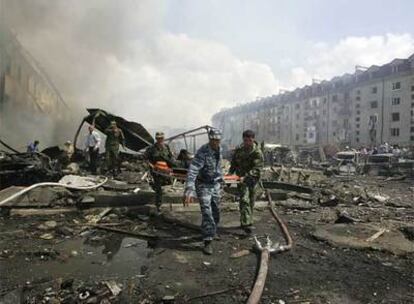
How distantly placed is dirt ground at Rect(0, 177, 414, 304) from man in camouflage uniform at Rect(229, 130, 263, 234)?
1.18 feet

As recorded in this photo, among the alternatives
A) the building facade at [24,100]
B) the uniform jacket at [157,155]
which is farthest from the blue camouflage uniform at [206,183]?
the building facade at [24,100]

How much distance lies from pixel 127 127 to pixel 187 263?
8877 mm

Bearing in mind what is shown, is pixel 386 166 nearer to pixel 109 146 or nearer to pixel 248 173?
pixel 109 146

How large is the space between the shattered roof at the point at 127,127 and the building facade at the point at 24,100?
554 cm

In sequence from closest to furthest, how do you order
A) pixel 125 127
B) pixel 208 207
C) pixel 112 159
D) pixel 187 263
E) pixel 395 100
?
pixel 187 263
pixel 208 207
pixel 112 159
pixel 125 127
pixel 395 100

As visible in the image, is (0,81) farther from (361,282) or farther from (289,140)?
(289,140)

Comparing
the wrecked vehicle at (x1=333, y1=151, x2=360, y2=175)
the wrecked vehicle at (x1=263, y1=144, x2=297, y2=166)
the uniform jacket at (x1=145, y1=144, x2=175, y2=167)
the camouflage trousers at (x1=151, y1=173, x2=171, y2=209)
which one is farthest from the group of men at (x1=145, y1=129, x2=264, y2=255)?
the wrecked vehicle at (x1=263, y1=144, x2=297, y2=166)

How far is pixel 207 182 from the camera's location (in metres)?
5.35

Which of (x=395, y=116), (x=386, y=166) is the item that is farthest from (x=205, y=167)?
(x=395, y=116)

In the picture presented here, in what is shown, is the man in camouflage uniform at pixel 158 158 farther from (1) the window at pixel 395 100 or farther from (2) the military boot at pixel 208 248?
(1) the window at pixel 395 100

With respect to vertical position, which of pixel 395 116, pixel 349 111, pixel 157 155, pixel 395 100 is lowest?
pixel 157 155

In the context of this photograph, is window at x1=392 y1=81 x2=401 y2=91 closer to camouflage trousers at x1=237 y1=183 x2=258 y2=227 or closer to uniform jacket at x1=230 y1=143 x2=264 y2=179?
uniform jacket at x1=230 y1=143 x2=264 y2=179

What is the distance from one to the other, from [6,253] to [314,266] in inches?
148

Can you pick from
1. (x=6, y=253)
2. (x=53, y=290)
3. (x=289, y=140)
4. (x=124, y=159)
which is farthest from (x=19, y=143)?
(x=289, y=140)
